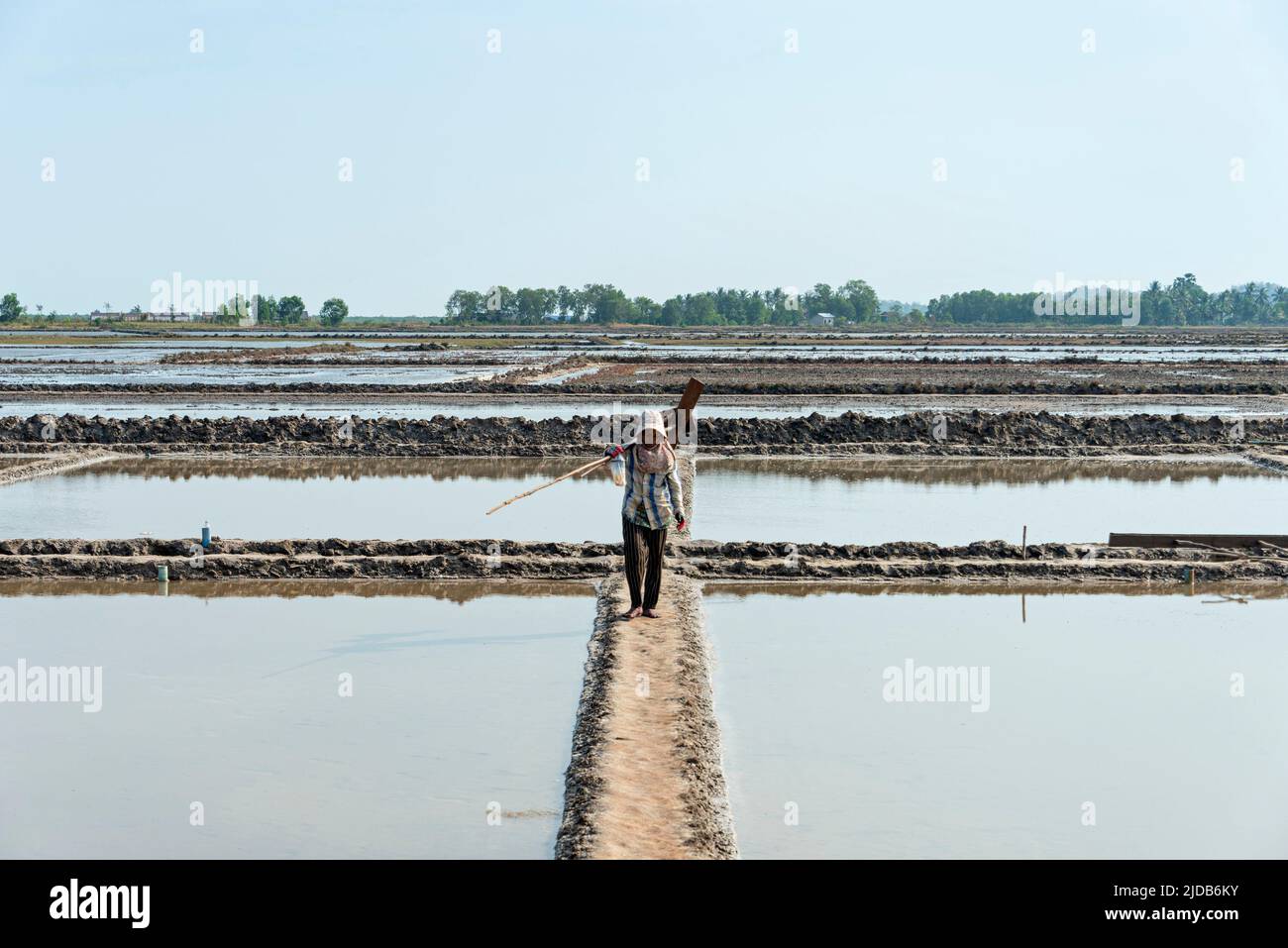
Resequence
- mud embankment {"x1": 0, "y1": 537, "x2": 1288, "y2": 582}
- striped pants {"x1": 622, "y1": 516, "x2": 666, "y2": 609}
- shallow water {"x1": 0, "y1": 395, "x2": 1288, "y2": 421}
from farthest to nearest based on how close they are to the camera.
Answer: shallow water {"x1": 0, "y1": 395, "x2": 1288, "y2": 421}
mud embankment {"x1": 0, "y1": 537, "x2": 1288, "y2": 582}
striped pants {"x1": 622, "y1": 516, "x2": 666, "y2": 609}

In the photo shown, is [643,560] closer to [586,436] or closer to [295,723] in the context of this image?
[295,723]

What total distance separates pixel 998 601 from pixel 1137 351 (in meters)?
40.9

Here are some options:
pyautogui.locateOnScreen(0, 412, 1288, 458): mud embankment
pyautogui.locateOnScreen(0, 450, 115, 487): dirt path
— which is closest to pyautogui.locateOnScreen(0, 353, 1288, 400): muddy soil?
pyautogui.locateOnScreen(0, 412, 1288, 458): mud embankment

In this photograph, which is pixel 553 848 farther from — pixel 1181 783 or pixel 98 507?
pixel 98 507

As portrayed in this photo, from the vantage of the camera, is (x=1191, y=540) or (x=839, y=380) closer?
(x=1191, y=540)

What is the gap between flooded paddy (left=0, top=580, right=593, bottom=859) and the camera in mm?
5090

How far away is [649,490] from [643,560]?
0.56 meters

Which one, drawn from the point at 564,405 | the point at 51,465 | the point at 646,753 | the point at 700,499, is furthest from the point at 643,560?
the point at 564,405

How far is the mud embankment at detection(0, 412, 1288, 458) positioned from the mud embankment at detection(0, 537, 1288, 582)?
642cm

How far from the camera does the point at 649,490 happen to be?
755 cm

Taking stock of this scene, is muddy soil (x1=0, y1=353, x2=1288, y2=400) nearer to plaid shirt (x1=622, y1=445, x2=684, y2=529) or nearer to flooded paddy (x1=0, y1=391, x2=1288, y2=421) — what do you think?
flooded paddy (x1=0, y1=391, x2=1288, y2=421)
